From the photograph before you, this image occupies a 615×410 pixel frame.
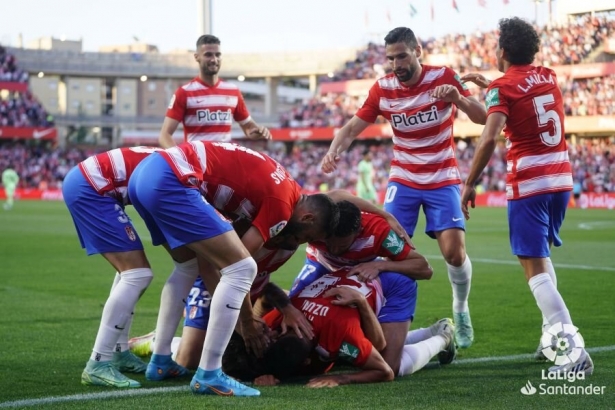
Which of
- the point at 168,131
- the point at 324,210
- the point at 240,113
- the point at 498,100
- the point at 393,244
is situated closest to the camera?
the point at 324,210

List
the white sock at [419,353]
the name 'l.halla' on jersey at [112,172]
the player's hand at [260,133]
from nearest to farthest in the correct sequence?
the name 'l.halla' on jersey at [112,172] → the white sock at [419,353] → the player's hand at [260,133]

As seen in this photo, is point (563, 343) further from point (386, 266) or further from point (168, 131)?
point (168, 131)

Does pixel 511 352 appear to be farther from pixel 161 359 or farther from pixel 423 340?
pixel 161 359

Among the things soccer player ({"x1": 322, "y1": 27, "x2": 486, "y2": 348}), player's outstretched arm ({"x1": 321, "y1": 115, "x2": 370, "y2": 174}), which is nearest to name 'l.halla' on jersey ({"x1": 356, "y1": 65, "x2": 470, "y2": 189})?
soccer player ({"x1": 322, "y1": 27, "x2": 486, "y2": 348})

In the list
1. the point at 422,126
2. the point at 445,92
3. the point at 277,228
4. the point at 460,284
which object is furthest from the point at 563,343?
the point at 422,126

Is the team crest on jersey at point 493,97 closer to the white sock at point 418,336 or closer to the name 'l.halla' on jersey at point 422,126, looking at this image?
the name 'l.halla' on jersey at point 422,126

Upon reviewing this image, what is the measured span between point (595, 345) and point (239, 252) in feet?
10.8

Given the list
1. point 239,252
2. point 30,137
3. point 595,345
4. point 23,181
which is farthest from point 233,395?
point 30,137

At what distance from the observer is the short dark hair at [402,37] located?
759cm

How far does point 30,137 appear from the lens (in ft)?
209

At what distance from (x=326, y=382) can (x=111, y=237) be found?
1.68 meters

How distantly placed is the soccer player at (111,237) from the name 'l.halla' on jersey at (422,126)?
8.46 ft

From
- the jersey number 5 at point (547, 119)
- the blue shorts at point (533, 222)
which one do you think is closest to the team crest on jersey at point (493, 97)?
the jersey number 5 at point (547, 119)

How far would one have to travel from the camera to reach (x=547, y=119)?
634 centimetres
